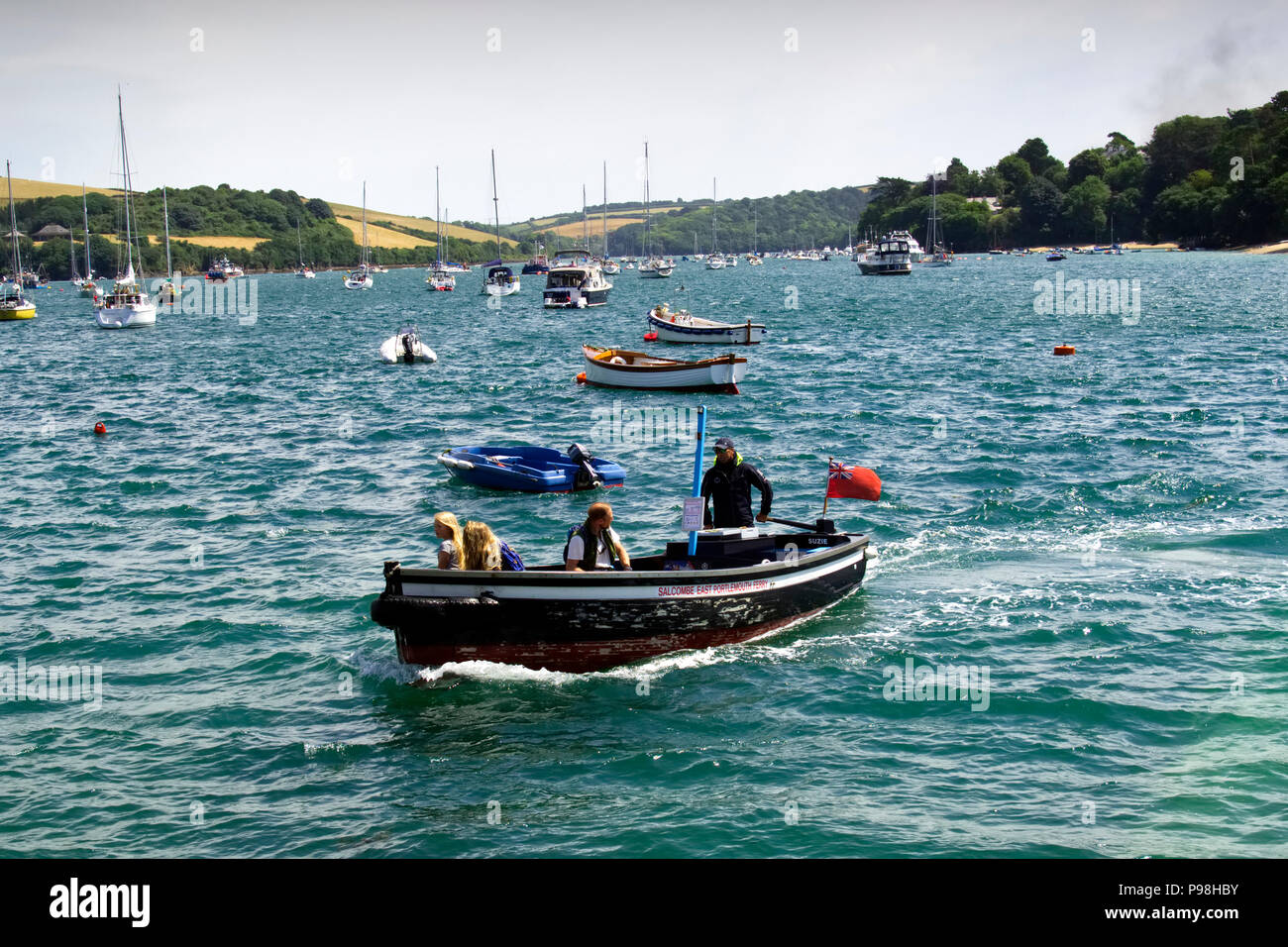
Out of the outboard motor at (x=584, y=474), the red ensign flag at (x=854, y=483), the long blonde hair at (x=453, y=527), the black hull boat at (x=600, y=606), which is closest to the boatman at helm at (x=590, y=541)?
the black hull boat at (x=600, y=606)

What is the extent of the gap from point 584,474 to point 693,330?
3546 centimetres

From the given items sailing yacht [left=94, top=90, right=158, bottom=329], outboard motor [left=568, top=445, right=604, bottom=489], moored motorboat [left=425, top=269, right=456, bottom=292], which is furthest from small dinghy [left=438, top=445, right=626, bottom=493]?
moored motorboat [left=425, top=269, right=456, bottom=292]

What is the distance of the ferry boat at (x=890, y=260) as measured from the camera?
157875mm

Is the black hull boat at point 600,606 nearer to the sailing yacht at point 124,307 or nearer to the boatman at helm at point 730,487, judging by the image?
the boatman at helm at point 730,487

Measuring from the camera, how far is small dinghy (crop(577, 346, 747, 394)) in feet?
141

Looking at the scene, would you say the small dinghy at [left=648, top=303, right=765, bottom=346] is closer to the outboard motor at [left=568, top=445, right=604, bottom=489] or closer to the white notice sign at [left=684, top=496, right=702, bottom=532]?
the outboard motor at [left=568, top=445, right=604, bottom=489]

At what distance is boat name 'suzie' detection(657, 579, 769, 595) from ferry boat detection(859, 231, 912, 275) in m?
148

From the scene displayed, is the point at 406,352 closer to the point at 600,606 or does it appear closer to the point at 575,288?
the point at 575,288

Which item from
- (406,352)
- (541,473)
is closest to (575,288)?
(406,352)

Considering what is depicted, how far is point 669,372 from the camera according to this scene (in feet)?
142

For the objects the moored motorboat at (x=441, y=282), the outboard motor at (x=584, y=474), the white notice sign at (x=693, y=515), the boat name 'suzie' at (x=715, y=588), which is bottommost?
the boat name 'suzie' at (x=715, y=588)

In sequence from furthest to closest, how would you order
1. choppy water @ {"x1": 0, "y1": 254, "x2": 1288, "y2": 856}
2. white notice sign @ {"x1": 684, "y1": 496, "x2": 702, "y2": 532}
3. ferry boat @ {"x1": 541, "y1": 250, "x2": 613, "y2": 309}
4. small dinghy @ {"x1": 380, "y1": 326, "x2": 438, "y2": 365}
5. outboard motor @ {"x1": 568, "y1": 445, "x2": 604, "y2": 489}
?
ferry boat @ {"x1": 541, "y1": 250, "x2": 613, "y2": 309}
small dinghy @ {"x1": 380, "y1": 326, "x2": 438, "y2": 365}
outboard motor @ {"x1": 568, "y1": 445, "x2": 604, "y2": 489}
white notice sign @ {"x1": 684, "y1": 496, "x2": 702, "y2": 532}
choppy water @ {"x1": 0, "y1": 254, "x2": 1288, "y2": 856}

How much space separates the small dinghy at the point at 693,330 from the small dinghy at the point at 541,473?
105ft

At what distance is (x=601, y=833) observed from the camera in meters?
10.9
